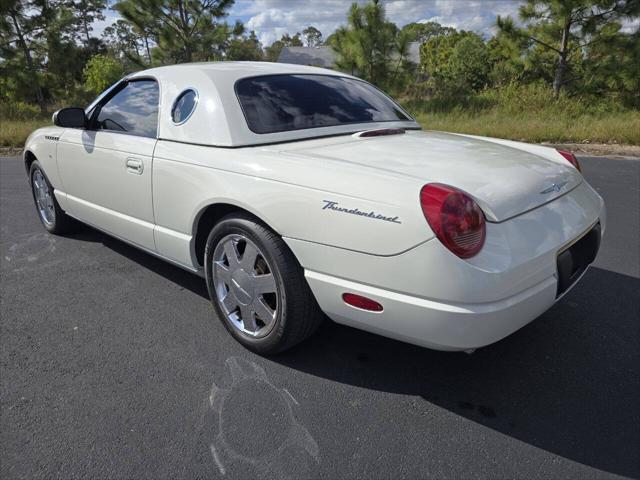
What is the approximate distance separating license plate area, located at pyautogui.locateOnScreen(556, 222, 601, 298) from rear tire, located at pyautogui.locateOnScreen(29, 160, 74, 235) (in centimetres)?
407

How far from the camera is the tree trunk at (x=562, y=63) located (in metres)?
15.4

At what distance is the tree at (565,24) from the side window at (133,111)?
15350 millimetres

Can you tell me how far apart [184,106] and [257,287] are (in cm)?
122

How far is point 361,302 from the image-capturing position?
2074 mm

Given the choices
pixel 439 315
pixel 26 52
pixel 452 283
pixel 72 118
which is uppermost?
pixel 26 52

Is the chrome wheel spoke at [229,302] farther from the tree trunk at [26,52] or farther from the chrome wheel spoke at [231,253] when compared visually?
the tree trunk at [26,52]

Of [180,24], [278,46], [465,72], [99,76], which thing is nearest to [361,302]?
[180,24]

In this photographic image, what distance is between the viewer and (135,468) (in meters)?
1.86

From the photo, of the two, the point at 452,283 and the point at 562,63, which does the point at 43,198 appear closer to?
the point at 452,283

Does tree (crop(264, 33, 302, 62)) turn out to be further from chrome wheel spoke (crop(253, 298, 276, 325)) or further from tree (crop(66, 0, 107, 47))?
chrome wheel spoke (crop(253, 298, 276, 325))

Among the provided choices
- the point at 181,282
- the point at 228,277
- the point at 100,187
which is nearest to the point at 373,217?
the point at 228,277

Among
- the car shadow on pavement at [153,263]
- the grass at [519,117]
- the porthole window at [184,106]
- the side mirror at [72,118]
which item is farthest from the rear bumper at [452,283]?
the grass at [519,117]

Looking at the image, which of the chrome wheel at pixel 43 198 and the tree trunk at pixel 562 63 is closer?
the chrome wheel at pixel 43 198

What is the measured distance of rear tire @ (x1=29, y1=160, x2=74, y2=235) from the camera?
4367mm
